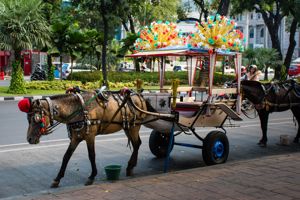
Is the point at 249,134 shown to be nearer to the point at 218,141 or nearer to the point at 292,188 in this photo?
the point at 218,141

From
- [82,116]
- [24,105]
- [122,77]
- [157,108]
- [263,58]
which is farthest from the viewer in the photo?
[263,58]

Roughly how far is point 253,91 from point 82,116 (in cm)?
474

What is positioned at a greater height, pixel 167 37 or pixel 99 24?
pixel 99 24

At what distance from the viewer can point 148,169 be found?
870cm

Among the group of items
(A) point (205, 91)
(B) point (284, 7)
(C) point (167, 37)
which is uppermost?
(B) point (284, 7)

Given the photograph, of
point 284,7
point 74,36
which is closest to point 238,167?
point 74,36

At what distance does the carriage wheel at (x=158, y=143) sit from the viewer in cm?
948

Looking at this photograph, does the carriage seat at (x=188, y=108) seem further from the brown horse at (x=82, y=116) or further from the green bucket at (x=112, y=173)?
the green bucket at (x=112, y=173)

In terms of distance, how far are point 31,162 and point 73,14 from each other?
1434 inches

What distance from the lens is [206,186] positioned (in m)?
6.92

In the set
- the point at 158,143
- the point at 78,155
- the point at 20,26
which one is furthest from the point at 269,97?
the point at 20,26

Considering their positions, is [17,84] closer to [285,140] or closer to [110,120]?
[285,140]

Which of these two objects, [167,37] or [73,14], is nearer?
[167,37]

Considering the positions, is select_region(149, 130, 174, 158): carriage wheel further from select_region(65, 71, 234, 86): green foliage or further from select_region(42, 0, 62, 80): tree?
select_region(65, 71, 234, 86): green foliage
